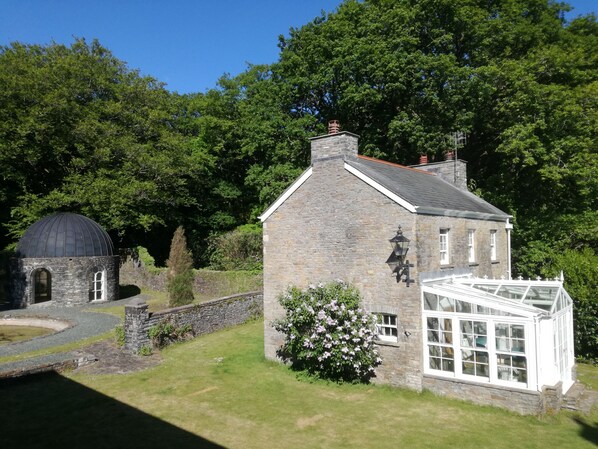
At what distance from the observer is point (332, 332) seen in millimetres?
14352

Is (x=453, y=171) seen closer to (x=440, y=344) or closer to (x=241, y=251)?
(x=440, y=344)

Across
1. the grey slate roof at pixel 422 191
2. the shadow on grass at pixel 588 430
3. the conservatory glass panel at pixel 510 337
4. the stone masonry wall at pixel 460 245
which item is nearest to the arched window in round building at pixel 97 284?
the grey slate roof at pixel 422 191

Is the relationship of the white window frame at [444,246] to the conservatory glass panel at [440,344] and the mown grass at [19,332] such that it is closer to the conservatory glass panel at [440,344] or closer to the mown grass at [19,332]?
the conservatory glass panel at [440,344]

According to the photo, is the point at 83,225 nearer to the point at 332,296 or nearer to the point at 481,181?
the point at 332,296

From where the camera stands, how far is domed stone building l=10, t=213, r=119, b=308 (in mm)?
29141

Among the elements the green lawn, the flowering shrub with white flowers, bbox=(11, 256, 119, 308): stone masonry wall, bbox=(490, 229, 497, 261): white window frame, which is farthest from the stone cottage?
bbox=(11, 256, 119, 308): stone masonry wall

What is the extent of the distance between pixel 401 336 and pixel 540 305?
171 inches

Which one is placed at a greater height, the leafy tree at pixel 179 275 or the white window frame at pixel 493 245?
the white window frame at pixel 493 245

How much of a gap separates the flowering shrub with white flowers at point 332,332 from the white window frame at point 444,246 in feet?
11.9

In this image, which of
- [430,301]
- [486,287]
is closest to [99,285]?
[430,301]

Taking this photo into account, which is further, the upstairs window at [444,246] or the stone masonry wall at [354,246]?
the upstairs window at [444,246]

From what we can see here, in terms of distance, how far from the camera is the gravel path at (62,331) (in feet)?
53.1

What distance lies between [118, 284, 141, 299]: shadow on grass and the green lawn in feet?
64.7

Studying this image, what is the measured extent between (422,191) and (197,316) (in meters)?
12.4
